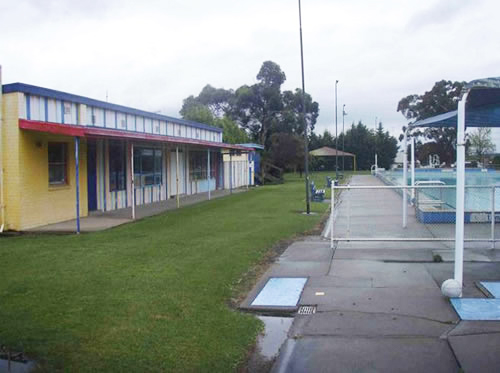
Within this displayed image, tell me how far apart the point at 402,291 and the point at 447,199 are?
8340mm

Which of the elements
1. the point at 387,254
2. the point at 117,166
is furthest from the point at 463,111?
the point at 117,166

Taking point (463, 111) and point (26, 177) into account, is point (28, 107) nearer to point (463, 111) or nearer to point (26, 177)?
point (26, 177)

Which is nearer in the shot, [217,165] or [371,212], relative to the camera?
[371,212]

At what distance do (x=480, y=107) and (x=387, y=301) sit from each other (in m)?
3.92

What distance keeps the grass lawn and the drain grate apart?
724 mm

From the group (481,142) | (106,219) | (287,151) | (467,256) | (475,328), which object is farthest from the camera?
(481,142)

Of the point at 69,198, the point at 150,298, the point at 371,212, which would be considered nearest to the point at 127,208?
the point at 69,198

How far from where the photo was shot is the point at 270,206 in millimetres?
21125

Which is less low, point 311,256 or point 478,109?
point 478,109

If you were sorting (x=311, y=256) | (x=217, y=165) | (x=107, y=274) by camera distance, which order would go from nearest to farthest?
(x=107, y=274)
(x=311, y=256)
(x=217, y=165)

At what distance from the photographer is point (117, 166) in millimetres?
19109

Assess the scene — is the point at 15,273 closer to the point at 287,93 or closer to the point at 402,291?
the point at 402,291

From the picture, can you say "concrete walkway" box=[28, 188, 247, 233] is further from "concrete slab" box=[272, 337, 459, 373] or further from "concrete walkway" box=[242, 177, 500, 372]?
"concrete slab" box=[272, 337, 459, 373]

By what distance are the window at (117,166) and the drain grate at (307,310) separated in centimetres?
1319
